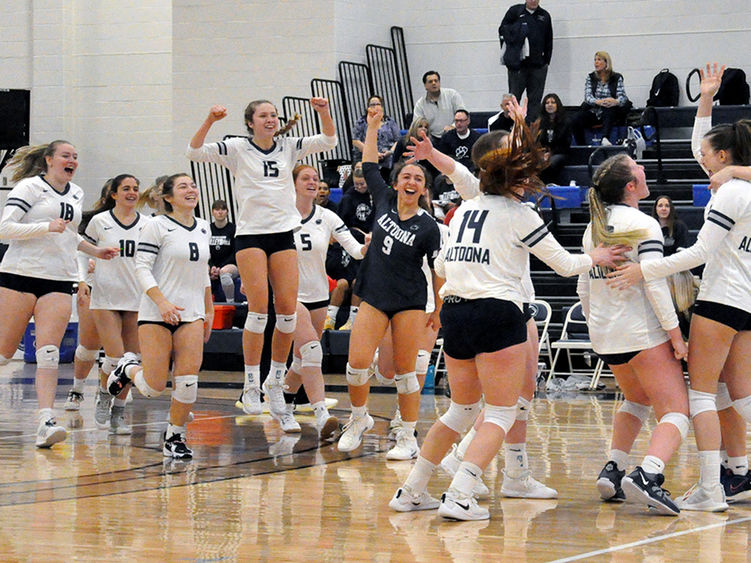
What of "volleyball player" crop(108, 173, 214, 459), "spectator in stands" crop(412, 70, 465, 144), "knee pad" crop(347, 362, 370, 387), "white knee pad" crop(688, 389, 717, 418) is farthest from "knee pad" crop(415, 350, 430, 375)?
"spectator in stands" crop(412, 70, 465, 144)

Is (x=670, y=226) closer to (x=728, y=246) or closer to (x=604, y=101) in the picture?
(x=604, y=101)

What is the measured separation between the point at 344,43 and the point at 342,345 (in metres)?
5.46

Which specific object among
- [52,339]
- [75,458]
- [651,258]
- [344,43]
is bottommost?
[75,458]

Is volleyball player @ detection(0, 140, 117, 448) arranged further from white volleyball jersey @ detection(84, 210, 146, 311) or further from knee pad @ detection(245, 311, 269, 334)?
knee pad @ detection(245, 311, 269, 334)

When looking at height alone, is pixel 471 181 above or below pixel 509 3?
below

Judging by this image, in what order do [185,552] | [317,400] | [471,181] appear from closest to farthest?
1. [185,552]
2. [471,181]
3. [317,400]

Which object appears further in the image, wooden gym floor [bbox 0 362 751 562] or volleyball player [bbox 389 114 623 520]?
volleyball player [bbox 389 114 623 520]

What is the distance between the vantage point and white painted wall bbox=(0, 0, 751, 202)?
16344mm

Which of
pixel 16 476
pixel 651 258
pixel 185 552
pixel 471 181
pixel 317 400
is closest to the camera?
pixel 185 552

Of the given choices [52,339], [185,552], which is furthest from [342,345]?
[185,552]

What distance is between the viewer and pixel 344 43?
16.5 m

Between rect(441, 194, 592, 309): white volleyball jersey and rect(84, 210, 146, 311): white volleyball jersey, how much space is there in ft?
12.6

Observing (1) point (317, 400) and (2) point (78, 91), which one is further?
(2) point (78, 91)

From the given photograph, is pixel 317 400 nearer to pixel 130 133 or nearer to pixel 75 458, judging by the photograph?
pixel 75 458
